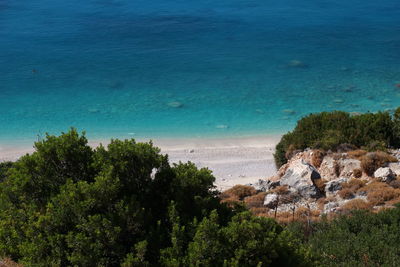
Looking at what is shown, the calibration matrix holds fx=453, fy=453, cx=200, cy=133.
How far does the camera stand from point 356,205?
1473cm

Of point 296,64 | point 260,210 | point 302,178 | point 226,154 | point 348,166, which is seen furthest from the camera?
point 296,64

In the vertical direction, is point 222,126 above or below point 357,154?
above

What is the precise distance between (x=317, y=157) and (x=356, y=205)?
454cm

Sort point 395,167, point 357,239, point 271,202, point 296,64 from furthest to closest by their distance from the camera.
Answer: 1. point 296,64
2. point 395,167
3. point 271,202
4. point 357,239

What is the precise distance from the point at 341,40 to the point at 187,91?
22622 millimetres

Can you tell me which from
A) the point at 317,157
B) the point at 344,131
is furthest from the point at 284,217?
the point at 344,131

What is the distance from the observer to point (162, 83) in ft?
132

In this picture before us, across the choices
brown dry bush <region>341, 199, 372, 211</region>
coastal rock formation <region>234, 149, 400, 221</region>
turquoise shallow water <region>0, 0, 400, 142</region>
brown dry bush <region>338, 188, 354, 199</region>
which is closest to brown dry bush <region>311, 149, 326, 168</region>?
coastal rock formation <region>234, 149, 400, 221</region>

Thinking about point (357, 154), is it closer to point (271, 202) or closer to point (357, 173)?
point (357, 173)

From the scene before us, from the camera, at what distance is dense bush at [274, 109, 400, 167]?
19967 millimetres

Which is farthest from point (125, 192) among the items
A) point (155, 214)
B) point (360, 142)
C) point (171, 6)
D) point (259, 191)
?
point (171, 6)

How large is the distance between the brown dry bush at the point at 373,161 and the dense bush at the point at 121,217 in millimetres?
9666

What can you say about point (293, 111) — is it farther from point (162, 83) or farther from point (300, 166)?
point (300, 166)

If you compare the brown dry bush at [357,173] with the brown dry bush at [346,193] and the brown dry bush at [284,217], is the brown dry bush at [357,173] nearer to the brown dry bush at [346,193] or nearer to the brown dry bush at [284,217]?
the brown dry bush at [346,193]
